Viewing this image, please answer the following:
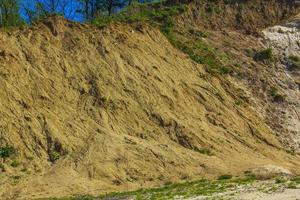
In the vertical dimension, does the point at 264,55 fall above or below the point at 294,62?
above

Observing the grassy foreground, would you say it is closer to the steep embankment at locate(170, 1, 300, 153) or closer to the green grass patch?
the green grass patch

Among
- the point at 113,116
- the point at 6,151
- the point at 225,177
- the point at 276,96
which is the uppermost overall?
the point at 113,116

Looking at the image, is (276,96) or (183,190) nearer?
(183,190)

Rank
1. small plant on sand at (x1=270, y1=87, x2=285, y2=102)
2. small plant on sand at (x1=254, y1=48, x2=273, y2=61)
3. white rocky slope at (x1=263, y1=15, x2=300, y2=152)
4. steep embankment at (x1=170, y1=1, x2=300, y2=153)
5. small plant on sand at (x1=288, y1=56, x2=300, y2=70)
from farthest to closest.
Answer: small plant on sand at (x1=254, y1=48, x2=273, y2=61) < small plant on sand at (x1=288, y1=56, x2=300, y2=70) < small plant on sand at (x1=270, y1=87, x2=285, y2=102) < steep embankment at (x1=170, y1=1, x2=300, y2=153) < white rocky slope at (x1=263, y1=15, x2=300, y2=152)

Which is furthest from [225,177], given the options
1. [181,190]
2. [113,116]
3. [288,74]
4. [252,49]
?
[252,49]

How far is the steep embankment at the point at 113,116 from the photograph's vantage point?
2625 centimetres

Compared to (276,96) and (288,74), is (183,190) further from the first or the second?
(288,74)

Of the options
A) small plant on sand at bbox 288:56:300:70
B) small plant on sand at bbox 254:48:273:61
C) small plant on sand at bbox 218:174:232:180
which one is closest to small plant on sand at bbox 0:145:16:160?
small plant on sand at bbox 218:174:232:180

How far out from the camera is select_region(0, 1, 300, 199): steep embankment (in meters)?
26.2

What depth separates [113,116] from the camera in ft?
98.3

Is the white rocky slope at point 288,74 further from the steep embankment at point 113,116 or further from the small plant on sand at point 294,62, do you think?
the steep embankment at point 113,116

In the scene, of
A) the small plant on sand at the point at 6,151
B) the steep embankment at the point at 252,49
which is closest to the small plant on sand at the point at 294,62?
the steep embankment at the point at 252,49

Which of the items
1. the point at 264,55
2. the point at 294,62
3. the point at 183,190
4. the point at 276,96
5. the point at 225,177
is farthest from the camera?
the point at 294,62

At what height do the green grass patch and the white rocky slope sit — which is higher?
the white rocky slope
